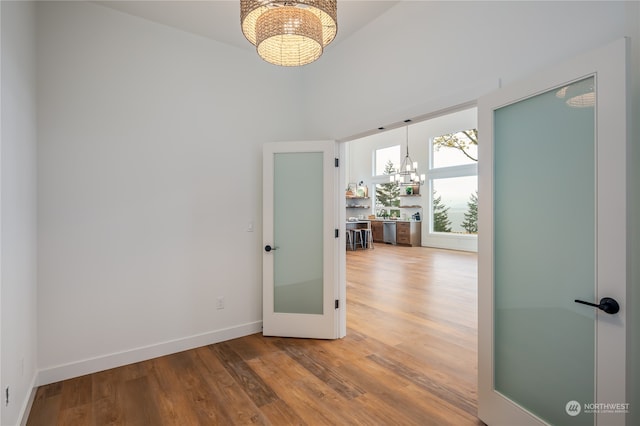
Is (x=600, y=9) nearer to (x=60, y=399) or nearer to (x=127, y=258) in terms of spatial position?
(x=127, y=258)

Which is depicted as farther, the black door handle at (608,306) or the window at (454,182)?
the window at (454,182)

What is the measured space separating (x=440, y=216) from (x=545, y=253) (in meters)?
8.94

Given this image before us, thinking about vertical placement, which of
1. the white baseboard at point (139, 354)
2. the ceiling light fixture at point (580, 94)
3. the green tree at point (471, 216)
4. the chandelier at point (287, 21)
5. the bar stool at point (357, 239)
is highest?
the chandelier at point (287, 21)

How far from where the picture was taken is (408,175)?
11000 mm

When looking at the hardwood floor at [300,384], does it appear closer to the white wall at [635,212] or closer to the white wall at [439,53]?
the white wall at [635,212]

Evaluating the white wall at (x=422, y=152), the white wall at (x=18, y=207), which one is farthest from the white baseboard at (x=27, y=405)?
the white wall at (x=422, y=152)

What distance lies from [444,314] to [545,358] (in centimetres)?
240

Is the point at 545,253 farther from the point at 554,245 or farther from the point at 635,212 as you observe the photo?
the point at 635,212

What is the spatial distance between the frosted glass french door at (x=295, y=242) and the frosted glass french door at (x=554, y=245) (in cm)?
170

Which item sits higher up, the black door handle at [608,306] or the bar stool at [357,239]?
the black door handle at [608,306]

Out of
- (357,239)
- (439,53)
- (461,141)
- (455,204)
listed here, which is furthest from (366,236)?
(439,53)

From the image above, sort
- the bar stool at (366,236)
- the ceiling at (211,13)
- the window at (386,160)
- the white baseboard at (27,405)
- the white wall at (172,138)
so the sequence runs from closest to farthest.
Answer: the white baseboard at (27,405) → the white wall at (172,138) → the ceiling at (211,13) → the bar stool at (366,236) → the window at (386,160)

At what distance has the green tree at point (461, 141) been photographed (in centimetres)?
943

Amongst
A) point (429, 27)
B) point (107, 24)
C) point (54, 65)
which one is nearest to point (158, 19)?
point (107, 24)
